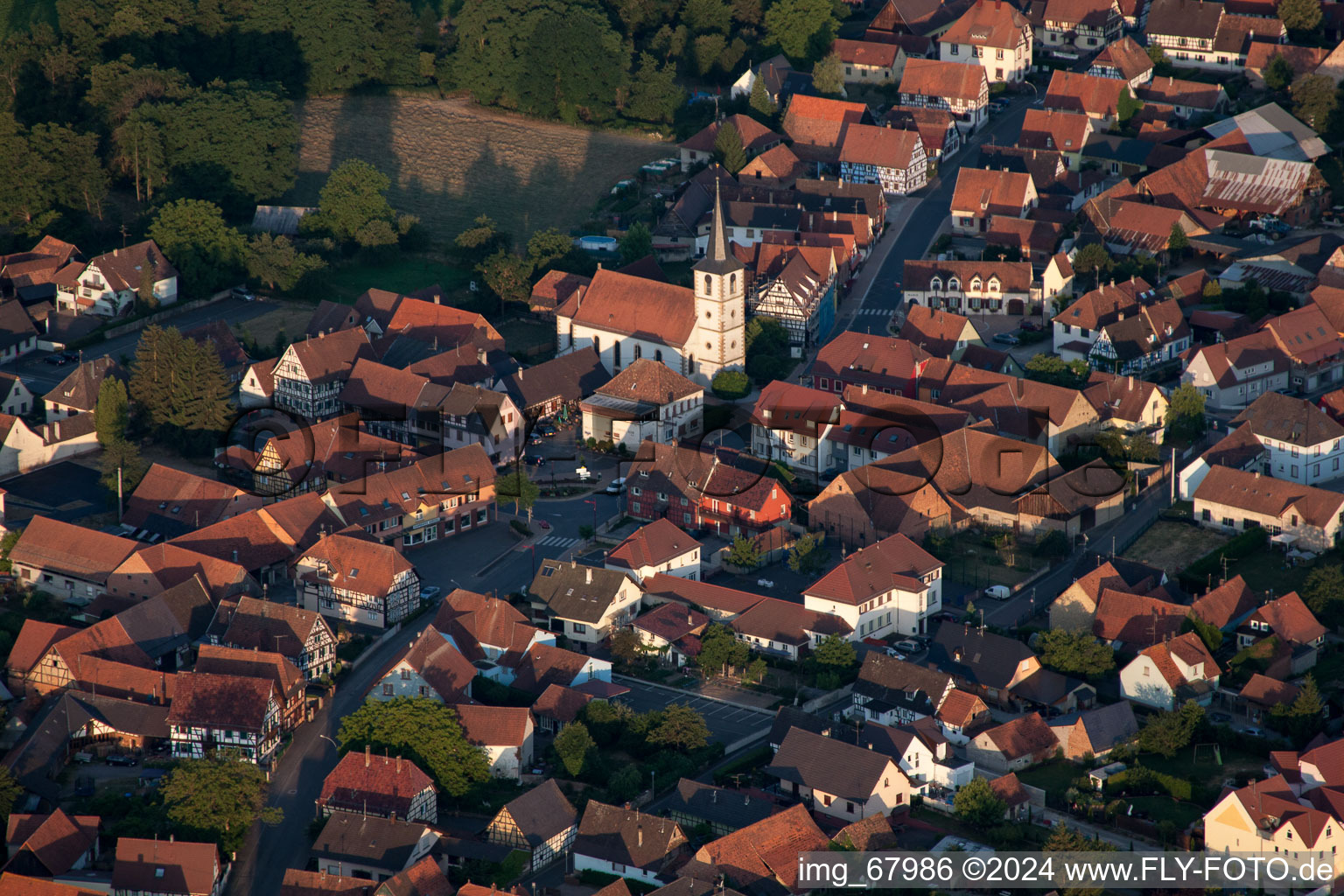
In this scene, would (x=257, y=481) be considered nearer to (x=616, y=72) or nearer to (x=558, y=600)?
(x=558, y=600)

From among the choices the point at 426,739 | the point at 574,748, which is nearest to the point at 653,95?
the point at 574,748

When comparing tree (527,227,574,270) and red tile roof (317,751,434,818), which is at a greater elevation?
tree (527,227,574,270)

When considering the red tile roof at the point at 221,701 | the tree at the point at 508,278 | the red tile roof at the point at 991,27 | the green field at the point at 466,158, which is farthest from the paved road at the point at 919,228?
the red tile roof at the point at 221,701

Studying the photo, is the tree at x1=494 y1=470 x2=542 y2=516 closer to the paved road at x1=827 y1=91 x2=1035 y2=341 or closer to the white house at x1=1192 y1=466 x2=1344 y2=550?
the paved road at x1=827 y1=91 x2=1035 y2=341

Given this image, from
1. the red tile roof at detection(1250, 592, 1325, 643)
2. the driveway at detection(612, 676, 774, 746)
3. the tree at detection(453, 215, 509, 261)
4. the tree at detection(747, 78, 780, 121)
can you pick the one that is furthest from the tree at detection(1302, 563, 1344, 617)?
the tree at detection(747, 78, 780, 121)

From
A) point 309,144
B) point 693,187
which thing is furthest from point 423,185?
point 693,187
